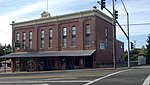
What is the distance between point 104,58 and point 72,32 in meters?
7.96

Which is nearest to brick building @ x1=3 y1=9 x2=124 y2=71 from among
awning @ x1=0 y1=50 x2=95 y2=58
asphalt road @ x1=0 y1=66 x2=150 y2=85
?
awning @ x1=0 y1=50 x2=95 y2=58

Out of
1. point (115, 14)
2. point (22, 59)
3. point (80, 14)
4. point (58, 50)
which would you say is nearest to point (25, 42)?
point (22, 59)

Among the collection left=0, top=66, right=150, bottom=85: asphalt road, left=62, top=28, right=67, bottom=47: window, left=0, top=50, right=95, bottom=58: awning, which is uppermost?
left=62, top=28, right=67, bottom=47: window

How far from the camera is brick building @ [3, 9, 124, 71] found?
55562mm

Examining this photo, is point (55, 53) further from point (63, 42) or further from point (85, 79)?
point (85, 79)

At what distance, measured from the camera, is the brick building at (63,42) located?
55.6m

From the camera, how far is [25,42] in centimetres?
6781

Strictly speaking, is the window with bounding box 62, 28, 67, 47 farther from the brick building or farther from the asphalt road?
the asphalt road

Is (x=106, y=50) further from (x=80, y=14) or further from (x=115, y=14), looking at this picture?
(x=115, y=14)

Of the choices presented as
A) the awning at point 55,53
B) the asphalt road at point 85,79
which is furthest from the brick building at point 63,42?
the asphalt road at point 85,79

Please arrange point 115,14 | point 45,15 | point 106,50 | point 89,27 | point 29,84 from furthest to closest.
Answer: point 45,15 → point 106,50 → point 89,27 → point 115,14 → point 29,84

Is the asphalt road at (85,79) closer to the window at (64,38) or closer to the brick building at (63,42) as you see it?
the brick building at (63,42)

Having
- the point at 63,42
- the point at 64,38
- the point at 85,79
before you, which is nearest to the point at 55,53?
the point at 63,42

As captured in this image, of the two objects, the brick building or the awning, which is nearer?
the awning
